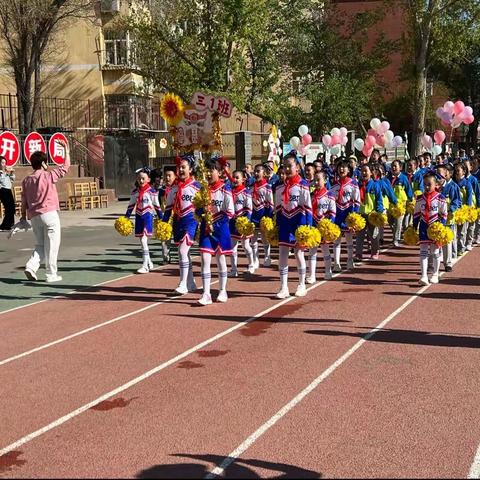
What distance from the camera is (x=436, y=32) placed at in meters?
34.0

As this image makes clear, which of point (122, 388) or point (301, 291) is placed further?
point (301, 291)

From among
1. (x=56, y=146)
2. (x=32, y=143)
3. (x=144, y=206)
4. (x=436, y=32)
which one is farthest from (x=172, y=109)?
(x=436, y=32)

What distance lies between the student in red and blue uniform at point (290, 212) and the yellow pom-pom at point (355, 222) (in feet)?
7.58

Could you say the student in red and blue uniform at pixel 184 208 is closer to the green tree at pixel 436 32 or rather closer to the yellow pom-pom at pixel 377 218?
the yellow pom-pom at pixel 377 218

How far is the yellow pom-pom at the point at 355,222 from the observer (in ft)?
41.5

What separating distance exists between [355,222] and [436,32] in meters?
24.6

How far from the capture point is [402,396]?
6098 mm

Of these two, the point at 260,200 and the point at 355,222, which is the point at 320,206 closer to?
the point at 355,222

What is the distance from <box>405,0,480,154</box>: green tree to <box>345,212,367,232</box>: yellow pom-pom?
22.1m

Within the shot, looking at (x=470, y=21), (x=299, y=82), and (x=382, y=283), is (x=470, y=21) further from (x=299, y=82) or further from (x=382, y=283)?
(x=382, y=283)

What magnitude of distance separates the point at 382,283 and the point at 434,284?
826 mm

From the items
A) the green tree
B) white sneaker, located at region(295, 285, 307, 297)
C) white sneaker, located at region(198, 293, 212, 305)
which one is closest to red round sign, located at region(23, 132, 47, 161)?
white sneaker, located at region(198, 293, 212, 305)

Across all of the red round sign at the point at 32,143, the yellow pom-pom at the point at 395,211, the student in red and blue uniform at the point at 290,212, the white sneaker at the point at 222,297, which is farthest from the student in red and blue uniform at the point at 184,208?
the red round sign at the point at 32,143

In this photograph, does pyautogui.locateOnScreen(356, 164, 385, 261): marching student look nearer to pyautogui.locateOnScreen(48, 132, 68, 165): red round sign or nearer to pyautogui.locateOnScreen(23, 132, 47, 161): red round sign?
pyautogui.locateOnScreen(48, 132, 68, 165): red round sign
